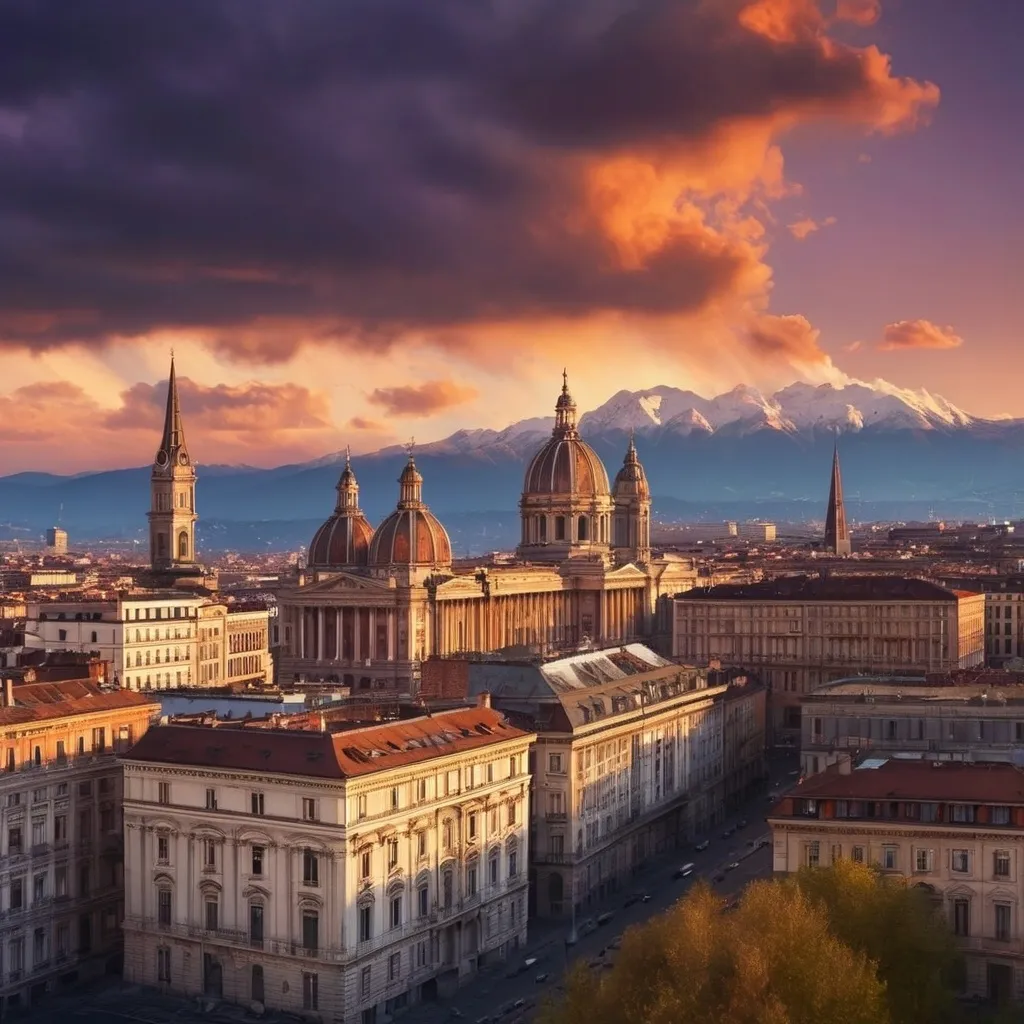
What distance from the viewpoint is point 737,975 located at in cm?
6162

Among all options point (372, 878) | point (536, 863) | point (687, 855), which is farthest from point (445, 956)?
point (687, 855)

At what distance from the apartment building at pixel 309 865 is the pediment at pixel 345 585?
83881mm

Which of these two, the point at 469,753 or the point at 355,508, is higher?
the point at 355,508

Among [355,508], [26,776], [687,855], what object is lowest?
[687,855]

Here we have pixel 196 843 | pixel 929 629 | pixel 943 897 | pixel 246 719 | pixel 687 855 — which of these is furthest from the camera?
pixel 929 629

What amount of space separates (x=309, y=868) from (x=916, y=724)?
1521 inches

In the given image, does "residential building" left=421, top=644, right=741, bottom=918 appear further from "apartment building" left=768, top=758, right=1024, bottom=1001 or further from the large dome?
the large dome

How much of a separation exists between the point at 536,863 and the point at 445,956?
15122mm

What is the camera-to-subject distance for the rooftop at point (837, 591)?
7195 inches

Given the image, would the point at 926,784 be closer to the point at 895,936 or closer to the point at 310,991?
the point at 895,936

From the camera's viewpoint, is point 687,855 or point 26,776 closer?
point 26,776

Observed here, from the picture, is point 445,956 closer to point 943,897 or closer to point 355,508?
point 943,897

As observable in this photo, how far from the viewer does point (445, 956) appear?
286ft

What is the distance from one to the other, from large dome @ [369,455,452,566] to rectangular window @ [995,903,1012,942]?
104 metres
